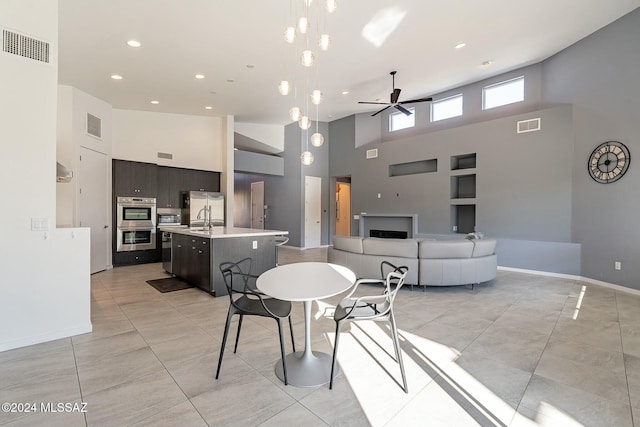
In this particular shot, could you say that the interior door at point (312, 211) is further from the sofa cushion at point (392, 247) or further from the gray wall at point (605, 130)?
the gray wall at point (605, 130)

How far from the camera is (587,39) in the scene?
5.18 metres

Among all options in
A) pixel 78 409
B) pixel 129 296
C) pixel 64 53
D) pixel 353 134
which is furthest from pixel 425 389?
pixel 353 134

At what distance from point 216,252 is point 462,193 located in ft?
20.2

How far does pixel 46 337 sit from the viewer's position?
2.74 meters

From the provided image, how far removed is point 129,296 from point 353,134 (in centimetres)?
737

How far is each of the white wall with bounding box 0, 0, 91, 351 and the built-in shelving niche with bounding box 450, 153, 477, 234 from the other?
725 cm

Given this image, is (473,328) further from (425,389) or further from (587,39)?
(587,39)

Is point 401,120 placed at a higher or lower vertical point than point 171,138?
higher

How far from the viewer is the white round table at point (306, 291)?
1.95m

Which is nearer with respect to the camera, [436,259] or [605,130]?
[436,259]

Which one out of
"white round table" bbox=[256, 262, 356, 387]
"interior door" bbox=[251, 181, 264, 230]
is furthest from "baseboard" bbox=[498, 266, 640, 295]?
"interior door" bbox=[251, 181, 264, 230]

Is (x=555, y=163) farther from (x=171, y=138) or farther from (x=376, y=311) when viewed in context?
(x=171, y=138)

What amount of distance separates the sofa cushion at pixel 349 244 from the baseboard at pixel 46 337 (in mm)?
3550

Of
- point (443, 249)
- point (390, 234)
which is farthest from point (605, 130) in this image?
point (390, 234)
